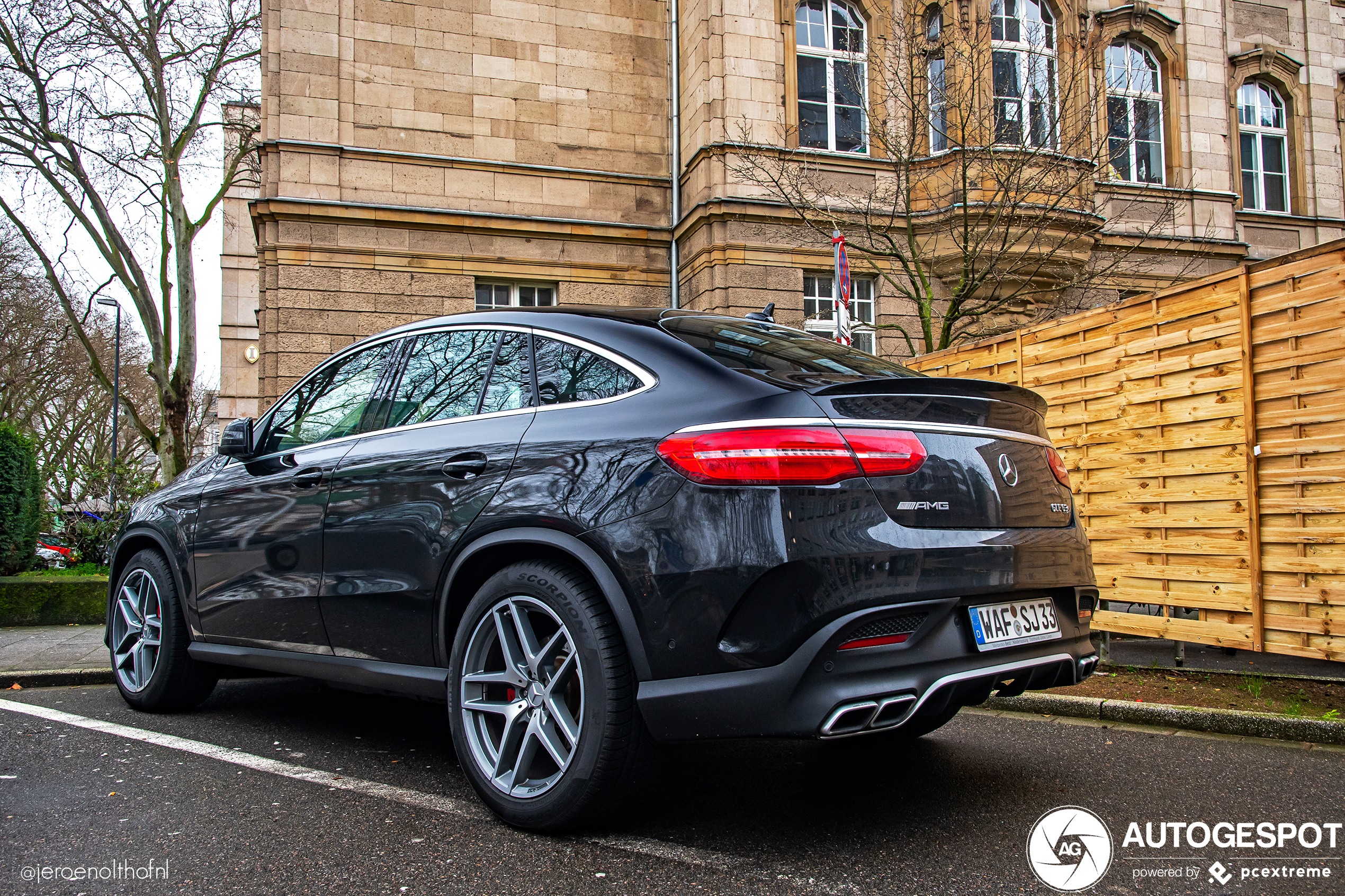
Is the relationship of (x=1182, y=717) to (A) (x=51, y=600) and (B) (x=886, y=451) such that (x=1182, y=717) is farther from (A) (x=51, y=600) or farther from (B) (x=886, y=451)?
(A) (x=51, y=600)

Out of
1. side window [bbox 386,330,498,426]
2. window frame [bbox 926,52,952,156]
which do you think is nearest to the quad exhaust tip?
side window [bbox 386,330,498,426]

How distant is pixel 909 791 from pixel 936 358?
225 inches

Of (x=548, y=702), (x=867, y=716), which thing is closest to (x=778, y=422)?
(x=867, y=716)

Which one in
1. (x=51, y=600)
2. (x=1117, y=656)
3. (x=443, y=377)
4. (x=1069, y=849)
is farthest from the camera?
(x=51, y=600)

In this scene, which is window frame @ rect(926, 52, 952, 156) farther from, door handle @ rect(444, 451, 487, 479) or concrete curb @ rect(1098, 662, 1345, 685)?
door handle @ rect(444, 451, 487, 479)

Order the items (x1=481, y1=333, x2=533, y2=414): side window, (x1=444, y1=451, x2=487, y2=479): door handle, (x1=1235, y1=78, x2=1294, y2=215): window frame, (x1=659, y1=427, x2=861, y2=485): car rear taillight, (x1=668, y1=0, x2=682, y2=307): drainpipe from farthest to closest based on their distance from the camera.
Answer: (x1=1235, y1=78, x2=1294, y2=215): window frame → (x1=668, y1=0, x2=682, y2=307): drainpipe → (x1=481, y1=333, x2=533, y2=414): side window → (x1=444, y1=451, x2=487, y2=479): door handle → (x1=659, y1=427, x2=861, y2=485): car rear taillight

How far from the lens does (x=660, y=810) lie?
10.5ft

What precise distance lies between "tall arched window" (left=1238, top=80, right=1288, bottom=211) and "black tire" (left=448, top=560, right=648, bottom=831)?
Answer: 75.4 feet

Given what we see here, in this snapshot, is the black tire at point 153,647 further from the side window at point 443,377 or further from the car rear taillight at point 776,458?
the car rear taillight at point 776,458

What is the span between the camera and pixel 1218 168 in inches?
766

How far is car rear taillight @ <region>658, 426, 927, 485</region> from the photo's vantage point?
2.60 m

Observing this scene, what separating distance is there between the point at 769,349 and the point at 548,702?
1334 mm

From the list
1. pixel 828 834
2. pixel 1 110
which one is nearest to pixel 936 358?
pixel 828 834

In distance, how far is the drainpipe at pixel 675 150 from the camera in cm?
1752
